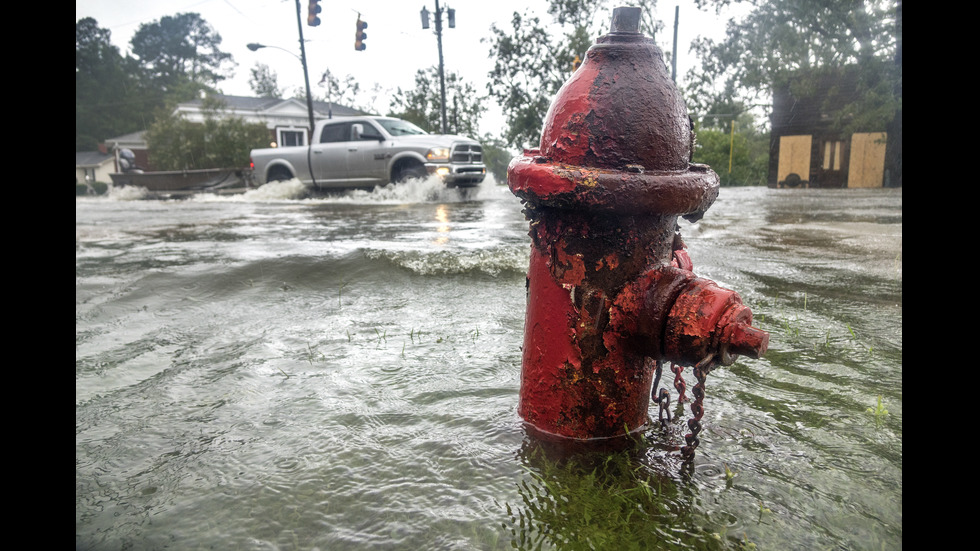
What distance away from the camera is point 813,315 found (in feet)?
9.37

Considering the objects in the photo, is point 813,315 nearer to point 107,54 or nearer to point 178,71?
point 107,54

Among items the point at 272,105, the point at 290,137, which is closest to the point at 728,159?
the point at 290,137

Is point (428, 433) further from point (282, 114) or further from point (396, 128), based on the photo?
point (282, 114)

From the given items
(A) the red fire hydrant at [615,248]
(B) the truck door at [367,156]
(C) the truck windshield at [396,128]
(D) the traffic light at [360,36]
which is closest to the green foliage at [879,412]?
(A) the red fire hydrant at [615,248]

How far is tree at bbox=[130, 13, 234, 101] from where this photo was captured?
7394 cm

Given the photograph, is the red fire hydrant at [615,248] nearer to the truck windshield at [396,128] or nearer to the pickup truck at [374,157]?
the pickup truck at [374,157]

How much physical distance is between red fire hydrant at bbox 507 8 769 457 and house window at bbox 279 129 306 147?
51320 millimetres

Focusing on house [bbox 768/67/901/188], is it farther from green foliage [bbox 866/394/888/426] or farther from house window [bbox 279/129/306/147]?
house window [bbox 279/129/306/147]

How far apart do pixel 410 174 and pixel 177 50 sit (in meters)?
78.3

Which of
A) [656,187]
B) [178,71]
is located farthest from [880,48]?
[178,71]

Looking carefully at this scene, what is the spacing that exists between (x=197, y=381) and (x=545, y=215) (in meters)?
1.44

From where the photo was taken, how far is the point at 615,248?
1.45 meters

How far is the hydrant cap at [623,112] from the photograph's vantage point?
1.43m
